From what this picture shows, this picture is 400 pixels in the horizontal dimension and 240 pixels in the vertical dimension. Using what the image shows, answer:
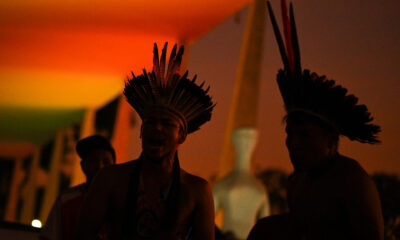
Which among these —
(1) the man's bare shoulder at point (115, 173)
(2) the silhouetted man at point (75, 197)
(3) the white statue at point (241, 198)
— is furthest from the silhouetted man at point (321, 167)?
(3) the white statue at point (241, 198)

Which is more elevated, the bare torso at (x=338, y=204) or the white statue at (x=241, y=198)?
the white statue at (x=241, y=198)

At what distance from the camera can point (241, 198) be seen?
1097cm

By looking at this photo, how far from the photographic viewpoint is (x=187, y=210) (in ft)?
11.0

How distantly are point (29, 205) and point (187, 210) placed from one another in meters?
26.4

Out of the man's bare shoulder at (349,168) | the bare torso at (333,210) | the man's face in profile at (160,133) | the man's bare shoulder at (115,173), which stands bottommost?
the bare torso at (333,210)

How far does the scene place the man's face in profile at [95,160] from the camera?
455cm

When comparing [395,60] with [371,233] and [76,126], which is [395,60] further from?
[371,233]

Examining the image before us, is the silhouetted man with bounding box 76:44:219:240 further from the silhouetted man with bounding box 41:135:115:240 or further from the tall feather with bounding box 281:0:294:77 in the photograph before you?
the silhouetted man with bounding box 41:135:115:240

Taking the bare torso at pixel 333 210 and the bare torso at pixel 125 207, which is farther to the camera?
the bare torso at pixel 125 207

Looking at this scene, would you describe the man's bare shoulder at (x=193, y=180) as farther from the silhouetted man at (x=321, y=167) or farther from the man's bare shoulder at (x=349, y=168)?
the man's bare shoulder at (x=349, y=168)

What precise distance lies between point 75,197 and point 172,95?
4.30 ft

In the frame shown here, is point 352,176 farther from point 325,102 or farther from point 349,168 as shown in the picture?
point 325,102

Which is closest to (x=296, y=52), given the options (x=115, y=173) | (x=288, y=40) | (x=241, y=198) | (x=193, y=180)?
(x=288, y=40)

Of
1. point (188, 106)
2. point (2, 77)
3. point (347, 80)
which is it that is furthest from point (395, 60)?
point (188, 106)
